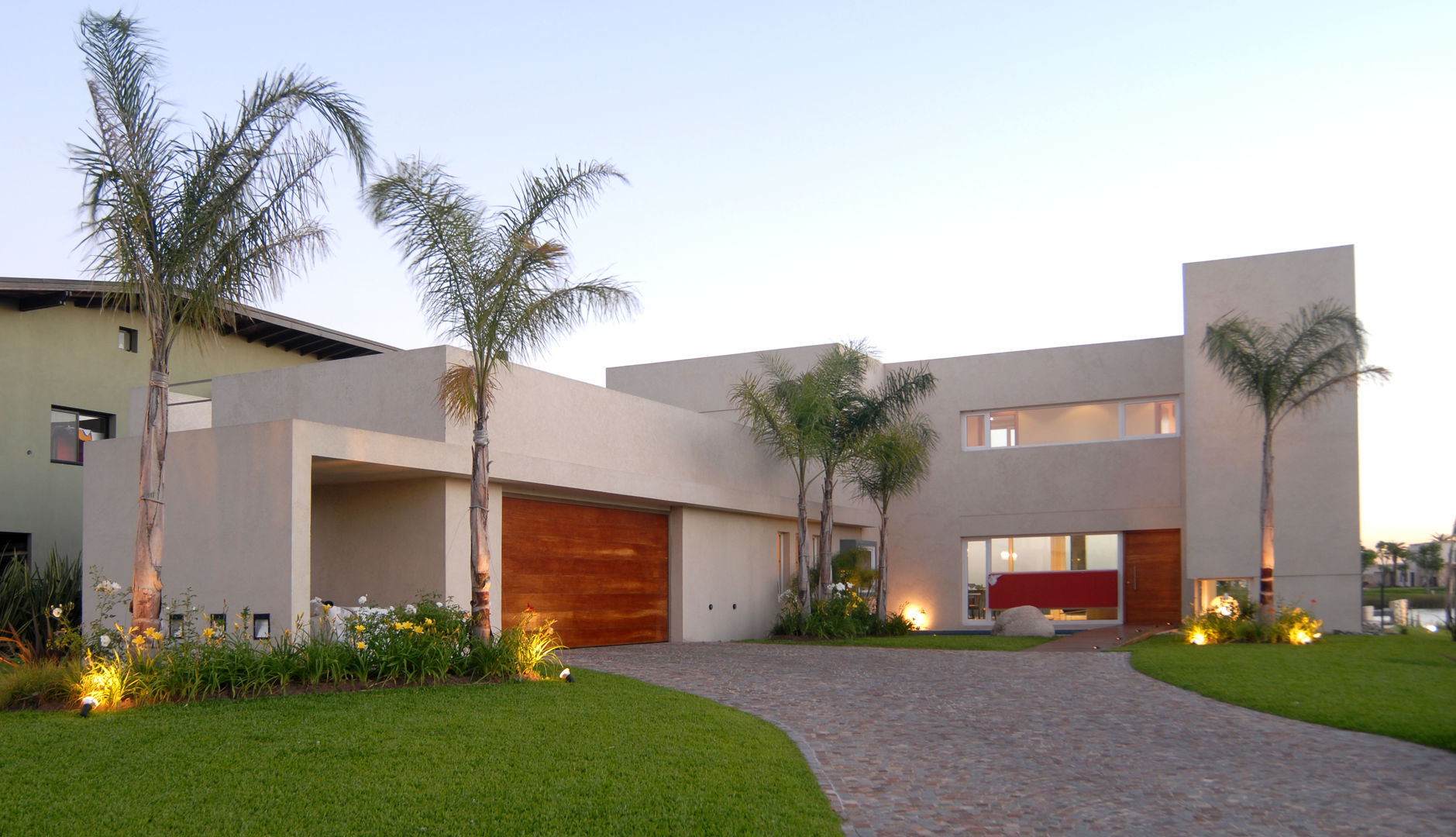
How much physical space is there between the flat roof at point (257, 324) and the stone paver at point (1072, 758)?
10.9 m

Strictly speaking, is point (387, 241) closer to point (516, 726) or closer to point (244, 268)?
point (244, 268)

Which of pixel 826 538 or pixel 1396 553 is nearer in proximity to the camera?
pixel 826 538

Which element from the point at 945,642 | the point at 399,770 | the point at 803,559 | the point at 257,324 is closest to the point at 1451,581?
the point at 945,642

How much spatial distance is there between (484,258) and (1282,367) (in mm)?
11997

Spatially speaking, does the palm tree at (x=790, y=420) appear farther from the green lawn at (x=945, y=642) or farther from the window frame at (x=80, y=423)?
the window frame at (x=80, y=423)

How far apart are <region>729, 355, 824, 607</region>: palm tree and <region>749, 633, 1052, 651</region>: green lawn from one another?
1.27m

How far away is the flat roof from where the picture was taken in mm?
18948

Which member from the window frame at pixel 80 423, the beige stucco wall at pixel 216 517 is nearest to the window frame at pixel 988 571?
the beige stucco wall at pixel 216 517

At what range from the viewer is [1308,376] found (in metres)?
16.8

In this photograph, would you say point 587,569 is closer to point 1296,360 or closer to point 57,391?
point 57,391

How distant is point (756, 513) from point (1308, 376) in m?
9.58

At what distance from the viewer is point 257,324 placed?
23.2 metres

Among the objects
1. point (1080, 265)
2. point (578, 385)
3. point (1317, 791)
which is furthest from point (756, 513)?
point (1317, 791)

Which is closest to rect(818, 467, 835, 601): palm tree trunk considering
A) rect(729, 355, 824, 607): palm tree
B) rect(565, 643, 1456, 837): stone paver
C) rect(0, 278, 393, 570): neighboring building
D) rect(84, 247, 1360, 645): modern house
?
rect(729, 355, 824, 607): palm tree
